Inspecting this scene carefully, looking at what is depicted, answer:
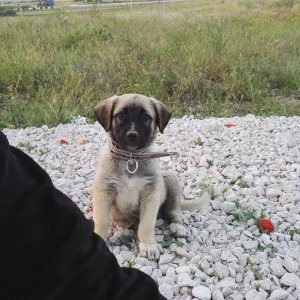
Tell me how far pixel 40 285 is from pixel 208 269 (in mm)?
2151

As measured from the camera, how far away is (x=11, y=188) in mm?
680

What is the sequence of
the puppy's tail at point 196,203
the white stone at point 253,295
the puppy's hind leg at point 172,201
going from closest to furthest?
the white stone at point 253,295
the puppy's hind leg at point 172,201
the puppy's tail at point 196,203

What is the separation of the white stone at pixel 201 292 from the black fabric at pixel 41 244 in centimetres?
179

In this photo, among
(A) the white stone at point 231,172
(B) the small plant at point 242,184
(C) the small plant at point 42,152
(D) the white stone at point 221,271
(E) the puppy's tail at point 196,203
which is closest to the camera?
(D) the white stone at point 221,271

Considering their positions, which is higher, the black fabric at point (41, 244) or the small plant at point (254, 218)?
the black fabric at point (41, 244)

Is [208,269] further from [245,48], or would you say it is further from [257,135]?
[245,48]

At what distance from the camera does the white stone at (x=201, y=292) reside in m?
2.51

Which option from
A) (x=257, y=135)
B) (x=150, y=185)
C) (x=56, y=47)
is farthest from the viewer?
(x=56, y=47)

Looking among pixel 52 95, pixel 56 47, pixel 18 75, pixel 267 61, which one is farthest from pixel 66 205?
pixel 56 47

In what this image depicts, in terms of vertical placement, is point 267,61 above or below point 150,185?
below

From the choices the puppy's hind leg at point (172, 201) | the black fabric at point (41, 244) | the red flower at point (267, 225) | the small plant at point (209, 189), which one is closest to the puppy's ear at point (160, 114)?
the puppy's hind leg at point (172, 201)

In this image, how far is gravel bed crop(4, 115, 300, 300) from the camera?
8.80 feet

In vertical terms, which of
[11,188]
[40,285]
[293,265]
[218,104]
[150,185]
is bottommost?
[218,104]

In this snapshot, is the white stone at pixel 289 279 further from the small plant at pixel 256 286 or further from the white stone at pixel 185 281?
the white stone at pixel 185 281
